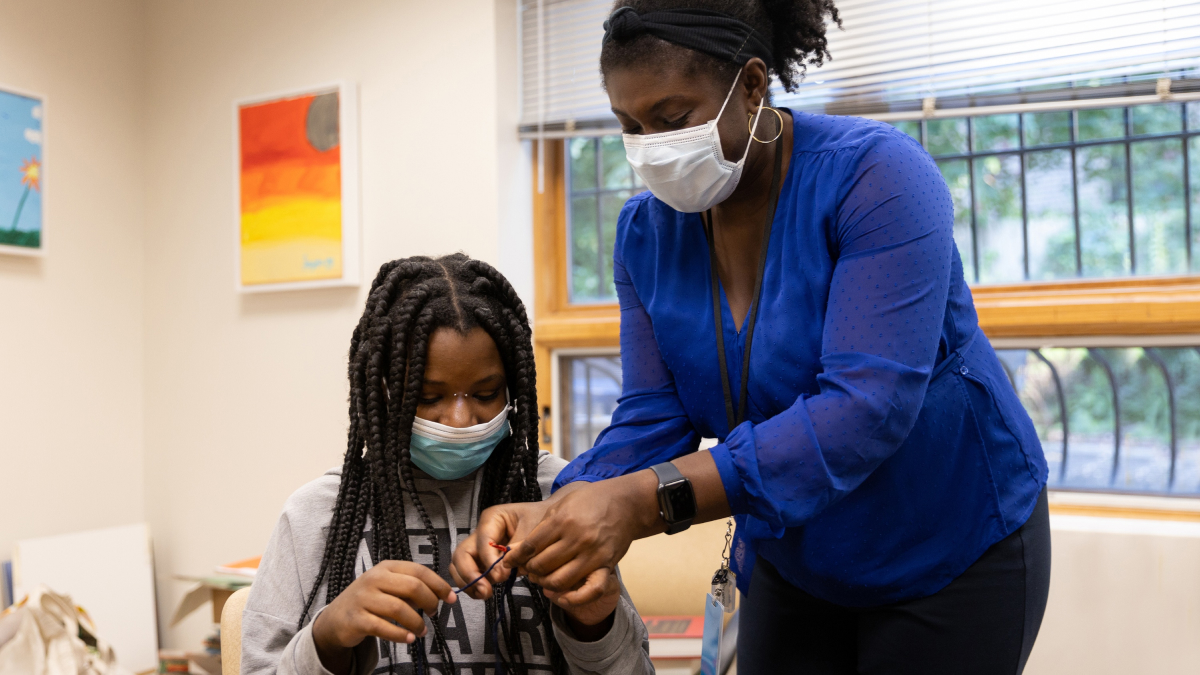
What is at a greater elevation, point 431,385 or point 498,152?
point 498,152

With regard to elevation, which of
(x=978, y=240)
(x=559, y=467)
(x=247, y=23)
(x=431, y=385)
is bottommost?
(x=559, y=467)

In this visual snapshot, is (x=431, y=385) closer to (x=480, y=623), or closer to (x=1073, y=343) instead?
(x=480, y=623)

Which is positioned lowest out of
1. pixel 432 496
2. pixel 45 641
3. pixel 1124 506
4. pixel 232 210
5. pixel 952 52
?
pixel 45 641

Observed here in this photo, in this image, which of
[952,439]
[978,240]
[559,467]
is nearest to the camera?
[952,439]

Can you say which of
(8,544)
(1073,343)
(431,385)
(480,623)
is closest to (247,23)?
(8,544)

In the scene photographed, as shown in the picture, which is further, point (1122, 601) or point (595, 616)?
point (1122, 601)

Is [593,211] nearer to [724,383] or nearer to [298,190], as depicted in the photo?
[298,190]

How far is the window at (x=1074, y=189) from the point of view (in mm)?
2070

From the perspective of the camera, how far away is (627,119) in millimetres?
975

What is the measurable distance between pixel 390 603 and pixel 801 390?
0.49m

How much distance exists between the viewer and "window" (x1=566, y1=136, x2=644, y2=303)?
2707 millimetres

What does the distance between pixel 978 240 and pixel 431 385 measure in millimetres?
1699

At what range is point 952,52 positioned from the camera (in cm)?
217

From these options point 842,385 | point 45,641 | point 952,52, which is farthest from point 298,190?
point 842,385
